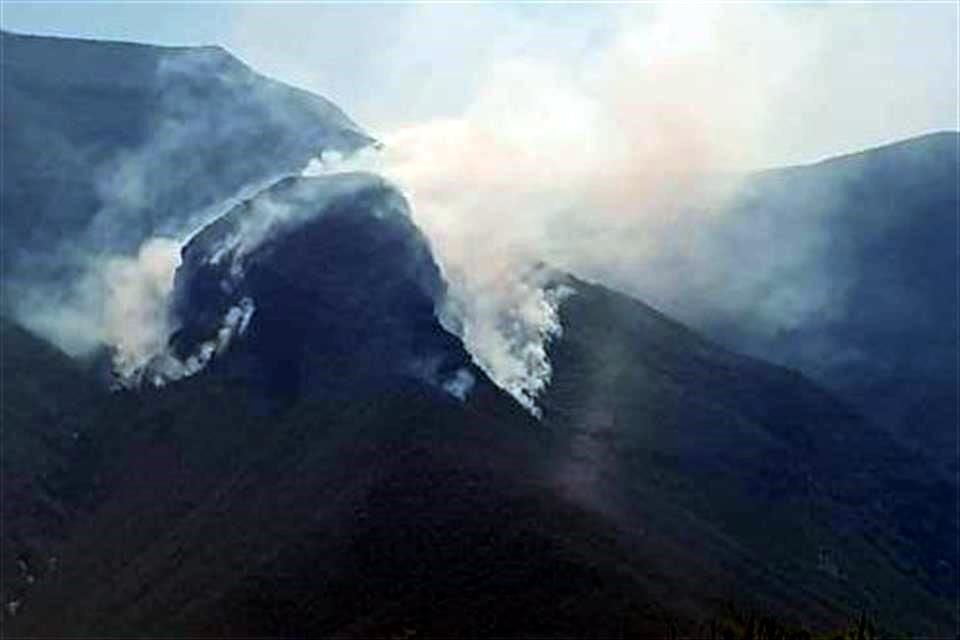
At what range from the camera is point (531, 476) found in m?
186

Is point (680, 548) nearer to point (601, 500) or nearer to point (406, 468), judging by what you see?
point (601, 500)

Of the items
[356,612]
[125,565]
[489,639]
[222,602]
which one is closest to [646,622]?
[489,639]

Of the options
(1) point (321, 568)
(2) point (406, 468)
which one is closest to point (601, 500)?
(2) point (406, 468)

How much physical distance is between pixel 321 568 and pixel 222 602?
8.98m

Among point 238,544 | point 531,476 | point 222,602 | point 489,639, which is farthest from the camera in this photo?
point 531,476

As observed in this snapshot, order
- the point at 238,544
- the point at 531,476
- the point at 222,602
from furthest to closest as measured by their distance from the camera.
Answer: the point at 531,476, the point at 238,544, the point at 222,602

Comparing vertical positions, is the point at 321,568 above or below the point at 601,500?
below

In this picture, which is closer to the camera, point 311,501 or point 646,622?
point 646,622

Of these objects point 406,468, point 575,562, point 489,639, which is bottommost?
point 489,639

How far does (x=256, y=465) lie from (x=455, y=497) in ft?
88.9

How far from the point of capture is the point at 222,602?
161125 millimetres

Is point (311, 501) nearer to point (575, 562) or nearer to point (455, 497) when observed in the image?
point (455, 497)

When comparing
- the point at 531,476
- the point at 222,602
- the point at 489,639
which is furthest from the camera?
the point at 531,476

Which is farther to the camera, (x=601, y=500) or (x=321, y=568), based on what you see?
(x=601, y=500)
